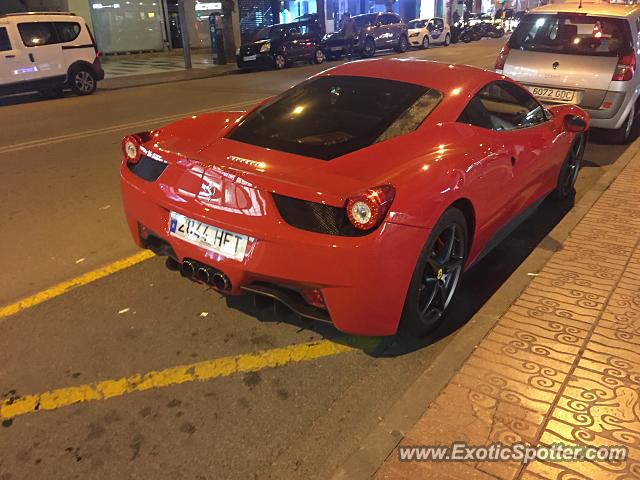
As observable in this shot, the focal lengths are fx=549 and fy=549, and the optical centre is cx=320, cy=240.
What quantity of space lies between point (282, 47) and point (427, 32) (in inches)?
463

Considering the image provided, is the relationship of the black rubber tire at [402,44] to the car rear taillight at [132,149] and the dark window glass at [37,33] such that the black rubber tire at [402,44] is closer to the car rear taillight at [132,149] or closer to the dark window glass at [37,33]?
the dark window glass at [37,33]

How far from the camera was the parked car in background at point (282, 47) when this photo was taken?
19.3 m

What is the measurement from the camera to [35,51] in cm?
1264

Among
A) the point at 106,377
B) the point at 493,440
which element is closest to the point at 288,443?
the point at 493,440

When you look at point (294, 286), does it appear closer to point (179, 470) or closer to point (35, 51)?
point (179, 470)

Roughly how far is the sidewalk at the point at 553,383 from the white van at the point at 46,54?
499 inches

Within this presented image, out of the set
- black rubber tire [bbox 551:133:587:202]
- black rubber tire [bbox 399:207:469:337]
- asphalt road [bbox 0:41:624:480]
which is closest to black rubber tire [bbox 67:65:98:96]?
asphalt road [bbox 0:41:624:480]

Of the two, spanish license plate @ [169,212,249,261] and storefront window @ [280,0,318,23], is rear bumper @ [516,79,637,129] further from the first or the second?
storefront window @ [280,0,318,23]

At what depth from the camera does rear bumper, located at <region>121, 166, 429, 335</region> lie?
258cm

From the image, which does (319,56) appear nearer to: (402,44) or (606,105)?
(402,44)

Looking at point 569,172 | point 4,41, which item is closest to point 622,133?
point 569,172

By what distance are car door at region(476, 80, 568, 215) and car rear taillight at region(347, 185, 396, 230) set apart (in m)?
1.49

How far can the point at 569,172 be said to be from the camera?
5375 millimetres

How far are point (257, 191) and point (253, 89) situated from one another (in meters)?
11.9
